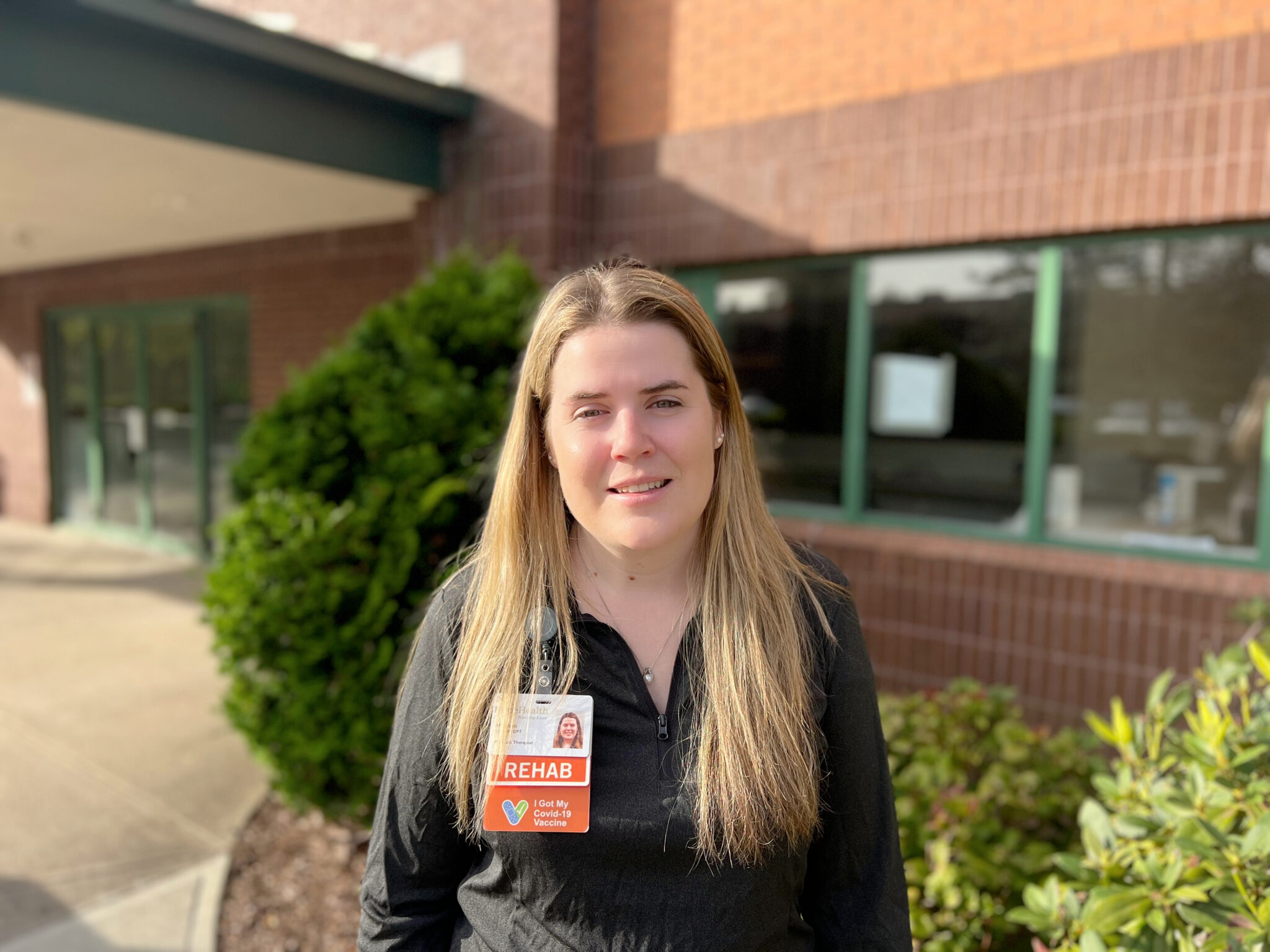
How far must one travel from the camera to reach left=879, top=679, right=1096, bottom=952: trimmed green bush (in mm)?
2318

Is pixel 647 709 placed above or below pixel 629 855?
above

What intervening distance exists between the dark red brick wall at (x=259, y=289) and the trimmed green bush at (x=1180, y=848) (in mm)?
4757

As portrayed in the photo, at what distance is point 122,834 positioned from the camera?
12.3 ft

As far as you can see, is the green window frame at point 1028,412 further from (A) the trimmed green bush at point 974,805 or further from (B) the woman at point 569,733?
(B) the woman at point 569,733

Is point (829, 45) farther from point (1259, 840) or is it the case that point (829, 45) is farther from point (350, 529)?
point (1259, 840)

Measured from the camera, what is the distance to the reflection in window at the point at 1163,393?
13.6 feet

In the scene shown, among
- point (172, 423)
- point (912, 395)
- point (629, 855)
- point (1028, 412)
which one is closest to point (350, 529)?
point (629, 855)

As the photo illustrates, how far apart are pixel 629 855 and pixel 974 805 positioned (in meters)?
1.59

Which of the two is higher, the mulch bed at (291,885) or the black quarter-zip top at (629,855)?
the black quarter-zip top at (629,855)

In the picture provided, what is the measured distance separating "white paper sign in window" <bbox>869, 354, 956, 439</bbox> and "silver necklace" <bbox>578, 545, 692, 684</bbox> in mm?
3744

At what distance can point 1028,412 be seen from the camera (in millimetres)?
4598

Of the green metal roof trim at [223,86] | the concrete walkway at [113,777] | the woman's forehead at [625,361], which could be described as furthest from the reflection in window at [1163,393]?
the concrete walkway at [113,777]

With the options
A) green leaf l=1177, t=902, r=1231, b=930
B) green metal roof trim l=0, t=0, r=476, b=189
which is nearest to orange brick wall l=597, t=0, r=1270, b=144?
green metal roof trim l=0, t=0, r=476, b=189

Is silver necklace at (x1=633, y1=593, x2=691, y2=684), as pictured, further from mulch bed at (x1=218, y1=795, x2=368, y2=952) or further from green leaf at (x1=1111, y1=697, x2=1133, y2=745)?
mulch bed at (x1=218, y1=795, x2=368, y2=952)
